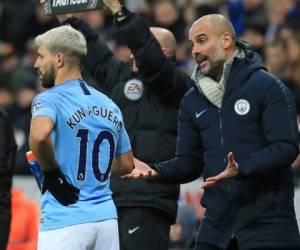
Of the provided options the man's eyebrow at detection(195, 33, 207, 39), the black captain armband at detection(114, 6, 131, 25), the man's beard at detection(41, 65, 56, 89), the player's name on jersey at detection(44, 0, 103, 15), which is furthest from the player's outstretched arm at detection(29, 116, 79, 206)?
the black captain armband at detection(114, 6, 131, 25)

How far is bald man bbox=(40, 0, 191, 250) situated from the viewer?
7109mm

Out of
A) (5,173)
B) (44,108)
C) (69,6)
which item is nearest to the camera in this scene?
(44,108)

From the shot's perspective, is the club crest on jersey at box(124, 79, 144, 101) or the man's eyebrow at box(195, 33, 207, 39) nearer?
the man's eyebrow at box(195, 33, 207, 39)

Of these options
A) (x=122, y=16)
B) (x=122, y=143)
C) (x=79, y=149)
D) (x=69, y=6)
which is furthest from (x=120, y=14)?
(x=79, y=149)

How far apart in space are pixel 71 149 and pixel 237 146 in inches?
38.5

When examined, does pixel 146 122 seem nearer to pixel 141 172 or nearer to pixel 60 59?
pixel 141 172

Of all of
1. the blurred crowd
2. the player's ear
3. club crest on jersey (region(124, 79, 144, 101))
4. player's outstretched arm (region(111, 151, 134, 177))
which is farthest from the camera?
the blurred crowd

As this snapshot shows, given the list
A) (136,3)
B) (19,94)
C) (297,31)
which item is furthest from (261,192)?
(136,3)

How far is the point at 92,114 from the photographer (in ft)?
19.2

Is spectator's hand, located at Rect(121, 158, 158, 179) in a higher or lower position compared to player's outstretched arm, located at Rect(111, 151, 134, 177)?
lower

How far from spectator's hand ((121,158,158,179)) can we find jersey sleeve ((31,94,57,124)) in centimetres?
75

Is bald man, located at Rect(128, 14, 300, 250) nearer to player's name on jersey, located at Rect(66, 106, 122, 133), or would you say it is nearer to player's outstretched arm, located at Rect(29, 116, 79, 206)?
player's name on jersey, located at Rect(66, 106, 122, 133)

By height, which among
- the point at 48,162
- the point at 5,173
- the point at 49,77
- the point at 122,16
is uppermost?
the point at 122,16

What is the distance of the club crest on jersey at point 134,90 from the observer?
7328mm
